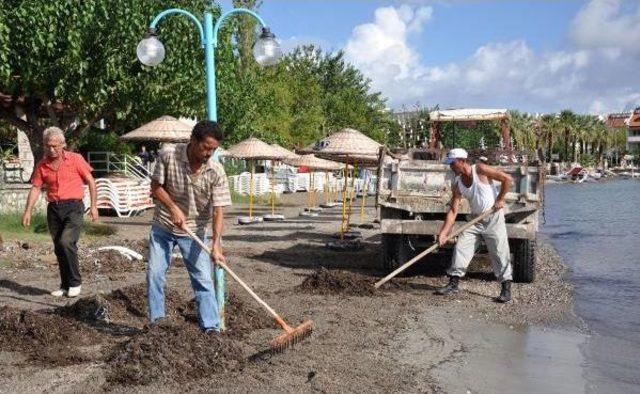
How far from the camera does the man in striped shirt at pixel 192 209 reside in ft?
17.0

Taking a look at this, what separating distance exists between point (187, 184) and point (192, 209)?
22 centimetres

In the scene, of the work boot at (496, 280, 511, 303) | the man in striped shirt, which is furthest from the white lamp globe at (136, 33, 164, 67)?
the work boot at (496, 280, 511, 303)

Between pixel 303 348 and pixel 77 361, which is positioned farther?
pixel 303 348

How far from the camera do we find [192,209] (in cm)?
534

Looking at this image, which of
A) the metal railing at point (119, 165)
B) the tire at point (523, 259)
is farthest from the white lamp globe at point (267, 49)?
the metal railing at point (119, 165)

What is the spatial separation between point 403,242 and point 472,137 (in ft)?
15.3

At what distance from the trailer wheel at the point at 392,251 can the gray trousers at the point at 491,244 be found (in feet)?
4.02

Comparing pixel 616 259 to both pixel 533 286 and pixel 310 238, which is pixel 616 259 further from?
pixel 310 238

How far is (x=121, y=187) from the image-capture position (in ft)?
60.3

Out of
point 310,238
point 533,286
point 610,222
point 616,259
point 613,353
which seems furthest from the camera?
point 610,222

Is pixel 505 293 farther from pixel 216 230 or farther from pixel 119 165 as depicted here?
pixel 119 165

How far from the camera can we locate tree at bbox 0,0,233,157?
600 inches

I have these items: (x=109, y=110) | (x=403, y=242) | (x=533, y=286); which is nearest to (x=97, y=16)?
(x=109, y=110)

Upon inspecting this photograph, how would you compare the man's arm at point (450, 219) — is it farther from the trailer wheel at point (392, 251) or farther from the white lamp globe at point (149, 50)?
the white lamp globe at point (149, 50)
